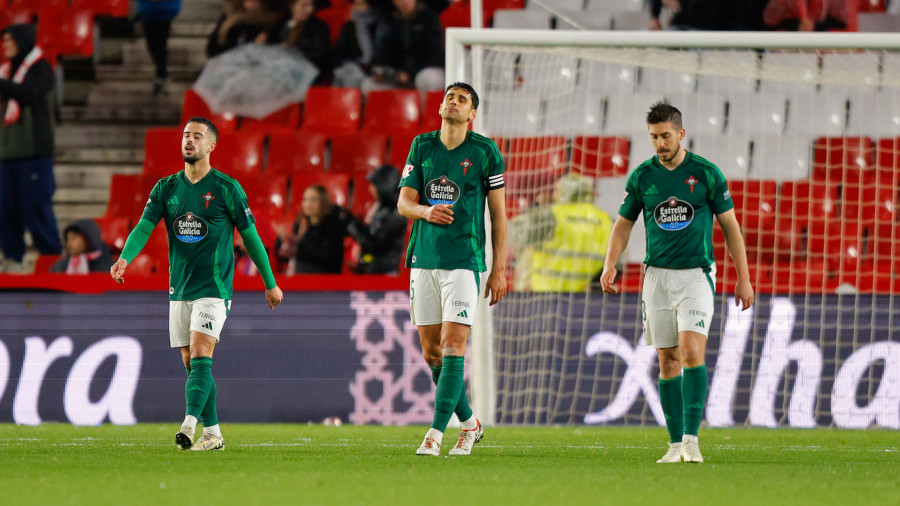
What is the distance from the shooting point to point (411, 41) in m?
14.1

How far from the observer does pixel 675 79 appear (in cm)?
1316

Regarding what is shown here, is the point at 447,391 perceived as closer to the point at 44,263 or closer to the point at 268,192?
the point at 268,192

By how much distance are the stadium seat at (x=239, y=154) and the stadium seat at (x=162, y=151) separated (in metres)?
0.46

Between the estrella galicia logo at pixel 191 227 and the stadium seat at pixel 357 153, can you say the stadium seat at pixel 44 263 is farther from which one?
the estrella galicia logo at pixel 191 227

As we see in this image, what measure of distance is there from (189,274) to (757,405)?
5011 millimetres

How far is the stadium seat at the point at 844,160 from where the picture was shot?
12.0 metres

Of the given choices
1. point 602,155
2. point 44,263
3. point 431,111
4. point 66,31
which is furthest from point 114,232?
point 602,155

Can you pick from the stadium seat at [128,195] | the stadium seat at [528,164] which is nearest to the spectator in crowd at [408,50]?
the stadium seat at [128,195]

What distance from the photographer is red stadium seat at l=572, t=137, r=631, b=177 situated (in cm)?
1195

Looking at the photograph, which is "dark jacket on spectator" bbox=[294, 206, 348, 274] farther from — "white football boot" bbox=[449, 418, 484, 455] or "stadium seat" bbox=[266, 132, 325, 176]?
"white football boot" bbox=[449, 418, 484, 455]

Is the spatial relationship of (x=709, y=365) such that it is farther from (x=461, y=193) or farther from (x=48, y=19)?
(x=48, y=19)

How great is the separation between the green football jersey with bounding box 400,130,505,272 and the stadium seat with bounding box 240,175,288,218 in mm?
6403

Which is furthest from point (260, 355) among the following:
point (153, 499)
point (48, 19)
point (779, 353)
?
point (48, 19)

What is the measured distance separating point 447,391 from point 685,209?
59.1 inches
